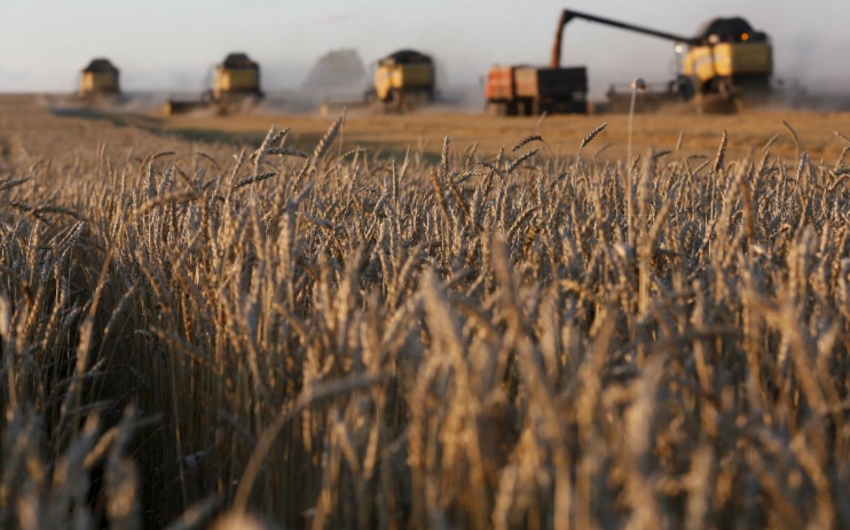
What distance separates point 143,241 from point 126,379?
63 centimetres

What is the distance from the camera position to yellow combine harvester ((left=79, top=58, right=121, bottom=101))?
53188mm

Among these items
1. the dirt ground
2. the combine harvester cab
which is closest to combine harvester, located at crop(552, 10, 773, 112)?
the dirt ground

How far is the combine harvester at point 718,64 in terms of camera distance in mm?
24531

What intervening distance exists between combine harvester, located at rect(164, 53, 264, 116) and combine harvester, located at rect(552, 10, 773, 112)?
17.9 metres

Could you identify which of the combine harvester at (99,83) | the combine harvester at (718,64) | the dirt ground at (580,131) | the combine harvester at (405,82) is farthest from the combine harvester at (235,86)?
the combine harvester at (718,64)

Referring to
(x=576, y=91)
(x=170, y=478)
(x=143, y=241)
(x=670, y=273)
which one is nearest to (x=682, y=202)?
(x=670, y=273)

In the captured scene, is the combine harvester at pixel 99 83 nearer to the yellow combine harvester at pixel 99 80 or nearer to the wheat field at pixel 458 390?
the yellow combine harvester at pixel 99 80

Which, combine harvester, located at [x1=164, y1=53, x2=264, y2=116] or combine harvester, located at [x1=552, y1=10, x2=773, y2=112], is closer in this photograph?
combine harvester, located at [x1=552, y1=10, x2=773, y2=112]

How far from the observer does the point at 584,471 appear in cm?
136

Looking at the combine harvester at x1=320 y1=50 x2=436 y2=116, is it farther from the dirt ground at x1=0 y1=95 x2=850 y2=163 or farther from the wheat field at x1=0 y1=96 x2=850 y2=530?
the wheat field at x1=0 y1=96 x2=850 y2=530

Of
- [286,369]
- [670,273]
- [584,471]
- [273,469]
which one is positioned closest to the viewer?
[584,471]

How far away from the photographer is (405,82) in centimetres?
3441

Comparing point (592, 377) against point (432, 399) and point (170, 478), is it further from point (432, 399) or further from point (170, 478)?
point (170, 478)

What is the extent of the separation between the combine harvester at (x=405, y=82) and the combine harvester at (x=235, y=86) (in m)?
7.95
